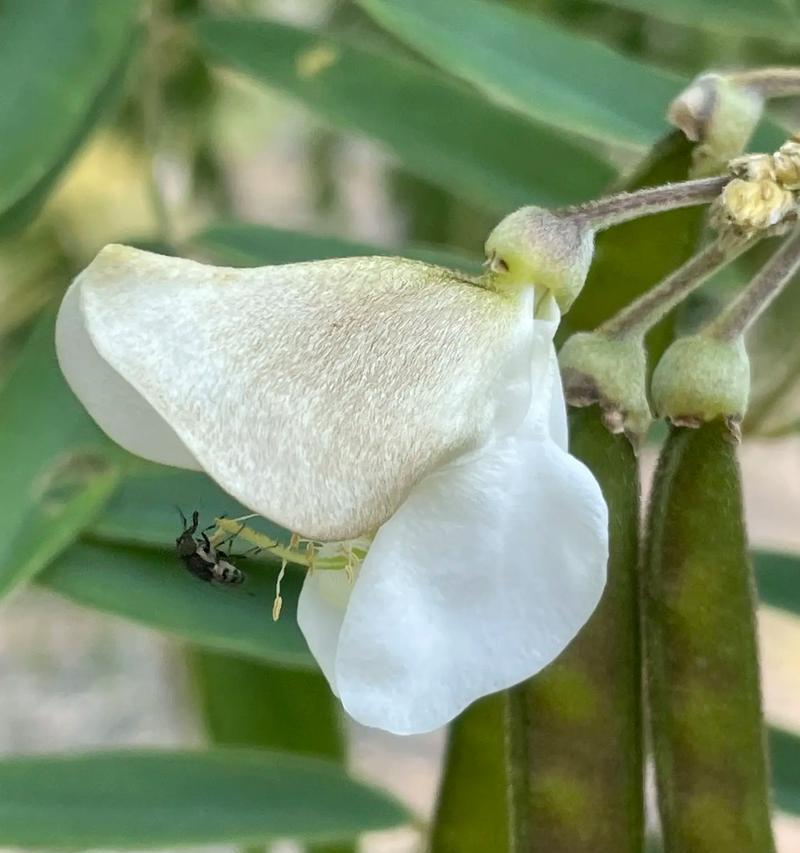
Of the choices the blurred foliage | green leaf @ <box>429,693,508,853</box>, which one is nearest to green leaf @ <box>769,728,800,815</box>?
the blurred foliage

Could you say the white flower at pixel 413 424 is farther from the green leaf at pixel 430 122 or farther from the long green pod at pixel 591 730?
the green leaf at pixel 430 122

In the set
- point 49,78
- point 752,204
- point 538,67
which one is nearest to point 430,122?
point 538,67

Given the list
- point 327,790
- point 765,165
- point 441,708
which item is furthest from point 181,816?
point 765,165

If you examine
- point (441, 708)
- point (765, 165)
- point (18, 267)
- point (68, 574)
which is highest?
point (765, 165)

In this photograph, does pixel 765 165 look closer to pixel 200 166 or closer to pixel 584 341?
pixel 584 341

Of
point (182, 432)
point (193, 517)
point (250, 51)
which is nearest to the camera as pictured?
point (182, 432)

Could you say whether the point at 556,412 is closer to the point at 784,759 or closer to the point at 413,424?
the point at 413,424
